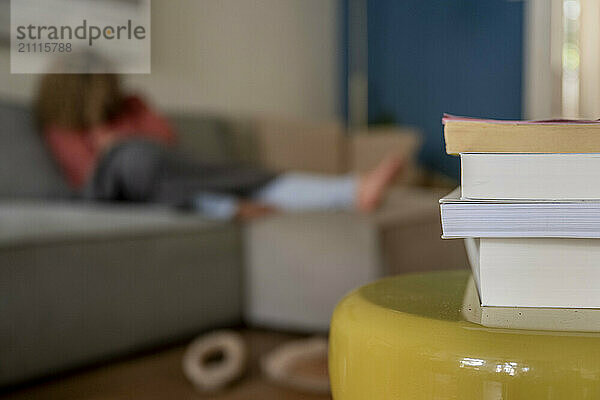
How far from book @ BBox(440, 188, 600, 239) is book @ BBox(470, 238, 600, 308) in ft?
0.05

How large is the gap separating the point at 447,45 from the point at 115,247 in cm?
320

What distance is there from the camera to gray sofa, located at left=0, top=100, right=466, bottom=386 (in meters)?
1.36

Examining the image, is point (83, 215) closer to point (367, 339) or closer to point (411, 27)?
point (367, 339)

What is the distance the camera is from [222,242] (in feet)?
5.82

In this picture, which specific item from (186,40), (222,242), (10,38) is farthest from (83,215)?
(186,40)

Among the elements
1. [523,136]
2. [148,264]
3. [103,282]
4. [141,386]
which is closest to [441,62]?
[148,264]

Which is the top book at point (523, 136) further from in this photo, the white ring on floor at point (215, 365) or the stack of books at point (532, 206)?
the white ring on floor at point (215, 365)

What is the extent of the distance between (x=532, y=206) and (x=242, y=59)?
323 cm

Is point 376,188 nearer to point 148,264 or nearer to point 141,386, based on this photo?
point 148,264

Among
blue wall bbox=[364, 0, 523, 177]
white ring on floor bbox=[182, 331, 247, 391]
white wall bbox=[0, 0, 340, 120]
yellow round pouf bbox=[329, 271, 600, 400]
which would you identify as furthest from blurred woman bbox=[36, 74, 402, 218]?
blue wall bbox=[364, 0, 523, 177]

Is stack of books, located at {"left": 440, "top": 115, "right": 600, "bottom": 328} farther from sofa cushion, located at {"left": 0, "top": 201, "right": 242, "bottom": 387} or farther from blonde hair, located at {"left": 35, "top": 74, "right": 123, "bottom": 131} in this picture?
blonde hair, located at {"left": 35, "top": 74, "right": 123, "bottom": 131}

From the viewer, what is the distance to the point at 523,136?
52 cm

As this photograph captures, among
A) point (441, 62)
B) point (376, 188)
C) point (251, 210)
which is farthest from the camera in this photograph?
point (441, 62)

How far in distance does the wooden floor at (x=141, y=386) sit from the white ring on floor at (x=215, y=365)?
2 cm
